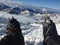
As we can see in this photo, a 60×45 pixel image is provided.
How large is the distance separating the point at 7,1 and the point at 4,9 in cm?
338

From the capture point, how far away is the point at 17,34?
259 centimetres

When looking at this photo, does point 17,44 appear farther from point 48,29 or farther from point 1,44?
point 48,29

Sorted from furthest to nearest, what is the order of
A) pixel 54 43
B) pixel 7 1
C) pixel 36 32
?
pixel 7 1 < pixel 36 32 < pixel 54 43

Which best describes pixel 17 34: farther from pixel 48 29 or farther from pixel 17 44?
pixel 48 29

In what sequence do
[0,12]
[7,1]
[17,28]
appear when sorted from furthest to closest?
[7,1] < [0,12] < [17,28]

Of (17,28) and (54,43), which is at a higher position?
(17,28)

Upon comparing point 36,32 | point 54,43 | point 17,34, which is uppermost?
point 17,34

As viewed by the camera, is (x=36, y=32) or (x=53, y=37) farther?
(x=36, y=32)

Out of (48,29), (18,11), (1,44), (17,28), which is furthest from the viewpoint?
(18,11)

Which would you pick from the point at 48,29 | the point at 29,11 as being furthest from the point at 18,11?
the point at 48,29

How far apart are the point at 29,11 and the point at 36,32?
3.95 metres

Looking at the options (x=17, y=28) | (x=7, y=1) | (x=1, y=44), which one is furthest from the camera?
(x=7, y=1)

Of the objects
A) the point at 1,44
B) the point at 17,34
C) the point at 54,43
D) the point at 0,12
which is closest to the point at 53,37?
the point at 54,43

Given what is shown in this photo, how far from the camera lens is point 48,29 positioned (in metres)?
3.17
